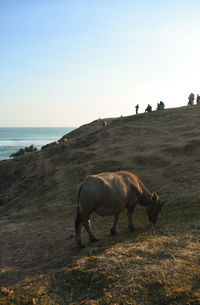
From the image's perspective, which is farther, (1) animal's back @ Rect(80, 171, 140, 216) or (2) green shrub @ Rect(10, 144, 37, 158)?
(2) green shrub @ Rect(10, 144, 37, 158)

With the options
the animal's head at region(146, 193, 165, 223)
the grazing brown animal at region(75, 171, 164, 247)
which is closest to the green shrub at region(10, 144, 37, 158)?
the animal's head at region(146, 193, 165, 223)

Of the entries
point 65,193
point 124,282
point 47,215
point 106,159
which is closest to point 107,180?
point 124,282

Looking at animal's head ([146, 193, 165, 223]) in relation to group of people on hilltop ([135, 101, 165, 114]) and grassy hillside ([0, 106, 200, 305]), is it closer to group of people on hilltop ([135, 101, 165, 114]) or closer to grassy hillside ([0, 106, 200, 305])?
grassy hillside ([0, 106, 200, 305])

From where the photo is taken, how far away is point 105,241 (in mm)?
12836

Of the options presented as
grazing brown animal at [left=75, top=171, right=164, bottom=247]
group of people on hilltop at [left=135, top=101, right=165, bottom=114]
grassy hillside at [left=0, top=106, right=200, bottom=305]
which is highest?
group of people on hilltop at [left=135, top=101, right=165, bottom=114]

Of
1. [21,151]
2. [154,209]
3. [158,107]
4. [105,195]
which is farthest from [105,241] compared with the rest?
[158,107]

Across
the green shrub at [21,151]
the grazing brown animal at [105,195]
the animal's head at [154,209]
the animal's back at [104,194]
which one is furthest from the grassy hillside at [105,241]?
the green shrub at [21,151]

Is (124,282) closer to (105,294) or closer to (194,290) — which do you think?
(105,294)

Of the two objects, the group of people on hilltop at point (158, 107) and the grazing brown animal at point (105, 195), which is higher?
the group of people on hilltop at point (158, 107)

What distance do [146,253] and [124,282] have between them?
6.70ft

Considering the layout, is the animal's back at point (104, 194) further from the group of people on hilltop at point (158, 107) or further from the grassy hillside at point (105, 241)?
the group of people on hilltop at point (158, 107)

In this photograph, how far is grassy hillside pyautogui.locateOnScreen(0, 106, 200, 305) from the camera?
7.65m

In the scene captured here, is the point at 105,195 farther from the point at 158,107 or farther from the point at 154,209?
the point at 158,107

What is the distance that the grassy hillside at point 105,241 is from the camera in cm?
765
